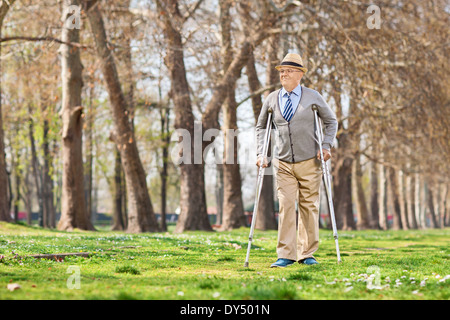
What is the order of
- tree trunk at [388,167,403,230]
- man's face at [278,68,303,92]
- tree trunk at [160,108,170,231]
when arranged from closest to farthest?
1. man's face at [278,68,303,92]
2. tree trunk at [160,108,170,231]
3. tree trunk at [388,167,403,230]

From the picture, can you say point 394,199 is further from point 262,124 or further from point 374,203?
point 262,124

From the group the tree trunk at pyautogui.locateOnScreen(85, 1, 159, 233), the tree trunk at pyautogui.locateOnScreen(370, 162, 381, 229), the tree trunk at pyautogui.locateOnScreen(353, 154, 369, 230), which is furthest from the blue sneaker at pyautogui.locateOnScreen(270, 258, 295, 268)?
the tree trunk at pyautogui.locateOnScreen(370, 162, 381, 229)

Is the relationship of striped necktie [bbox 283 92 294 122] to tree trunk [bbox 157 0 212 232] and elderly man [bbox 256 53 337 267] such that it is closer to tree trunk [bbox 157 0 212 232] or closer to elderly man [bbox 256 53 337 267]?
elderly man [bbox 256 53 337 267]

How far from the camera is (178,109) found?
2133 centimetres

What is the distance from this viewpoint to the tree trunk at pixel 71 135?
67.3ft

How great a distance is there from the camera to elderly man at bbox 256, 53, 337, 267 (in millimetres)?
8281

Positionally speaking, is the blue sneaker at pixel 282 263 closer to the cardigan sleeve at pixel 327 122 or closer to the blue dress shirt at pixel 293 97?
the cardigan sleeve at pixel 327 122

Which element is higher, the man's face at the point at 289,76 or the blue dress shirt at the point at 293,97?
the man's face at the point at 289,76

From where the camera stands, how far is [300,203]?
332 inches

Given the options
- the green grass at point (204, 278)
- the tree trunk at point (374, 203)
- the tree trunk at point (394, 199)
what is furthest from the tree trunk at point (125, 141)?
the tree trunk at point (394, 199)

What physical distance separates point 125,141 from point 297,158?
13.4 meters

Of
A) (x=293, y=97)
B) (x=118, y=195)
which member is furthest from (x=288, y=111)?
(x=118, y=195)

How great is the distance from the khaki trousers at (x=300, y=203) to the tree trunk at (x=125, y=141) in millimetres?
12688
